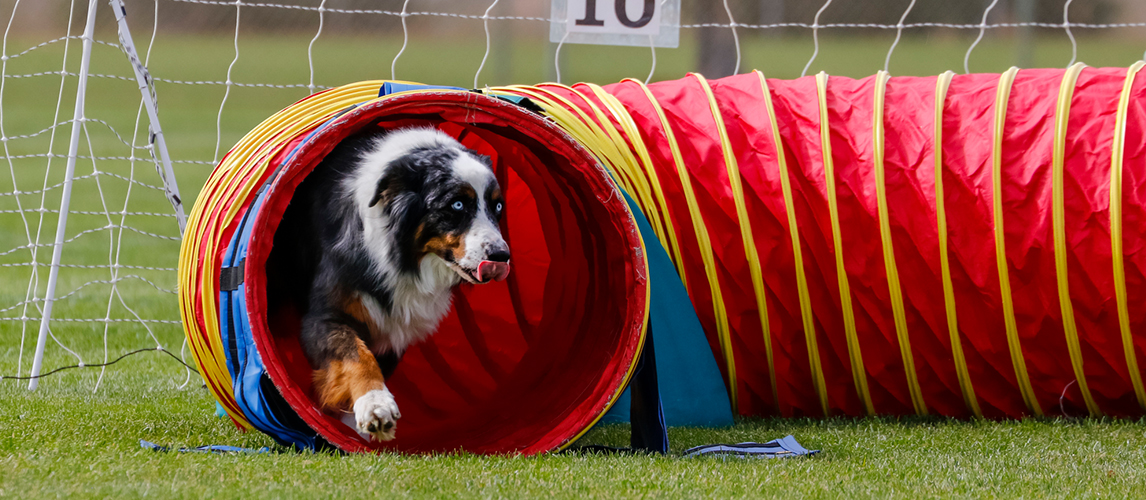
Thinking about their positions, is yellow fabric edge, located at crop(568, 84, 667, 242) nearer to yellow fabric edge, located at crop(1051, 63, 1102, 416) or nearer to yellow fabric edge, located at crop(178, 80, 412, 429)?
yellow fabric edge, located at crop(178, 80, 412, 429)

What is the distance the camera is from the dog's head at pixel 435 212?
132 inches

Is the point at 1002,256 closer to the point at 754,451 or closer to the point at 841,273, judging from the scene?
the point at 841,273

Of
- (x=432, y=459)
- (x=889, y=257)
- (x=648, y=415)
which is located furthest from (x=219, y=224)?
(x=889, y=257)

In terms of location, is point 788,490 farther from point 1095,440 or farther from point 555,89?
point 555,89

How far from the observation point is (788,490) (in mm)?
2943

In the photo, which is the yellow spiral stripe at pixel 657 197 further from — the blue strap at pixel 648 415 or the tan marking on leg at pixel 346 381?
the tan marking on leg at pixel 346 381

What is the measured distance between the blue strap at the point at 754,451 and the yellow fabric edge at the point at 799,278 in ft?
2.11

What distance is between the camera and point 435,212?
3.43 meters

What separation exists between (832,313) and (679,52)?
18318 millimetres

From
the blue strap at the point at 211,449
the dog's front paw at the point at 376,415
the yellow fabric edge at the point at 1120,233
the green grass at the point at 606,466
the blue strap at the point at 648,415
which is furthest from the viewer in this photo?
the yellow fabric edge at the point at 1120,233

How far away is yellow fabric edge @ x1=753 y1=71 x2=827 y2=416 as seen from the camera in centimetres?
403

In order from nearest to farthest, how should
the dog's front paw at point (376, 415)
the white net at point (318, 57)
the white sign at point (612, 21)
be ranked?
1. the dog's front paw at point (376, 415)
2. the white sign at point (612, 21)
3. the white net at point (318, 57)

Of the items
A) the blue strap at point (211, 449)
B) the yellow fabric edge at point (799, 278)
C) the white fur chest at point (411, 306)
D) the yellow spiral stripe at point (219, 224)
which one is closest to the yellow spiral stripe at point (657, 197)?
the yellow fabric edge at point (799, 278)

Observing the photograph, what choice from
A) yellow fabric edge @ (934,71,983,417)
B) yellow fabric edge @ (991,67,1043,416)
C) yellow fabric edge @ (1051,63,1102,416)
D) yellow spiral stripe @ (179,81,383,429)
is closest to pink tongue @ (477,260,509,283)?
yellow spiral stripe @ (179,81,383,429)
